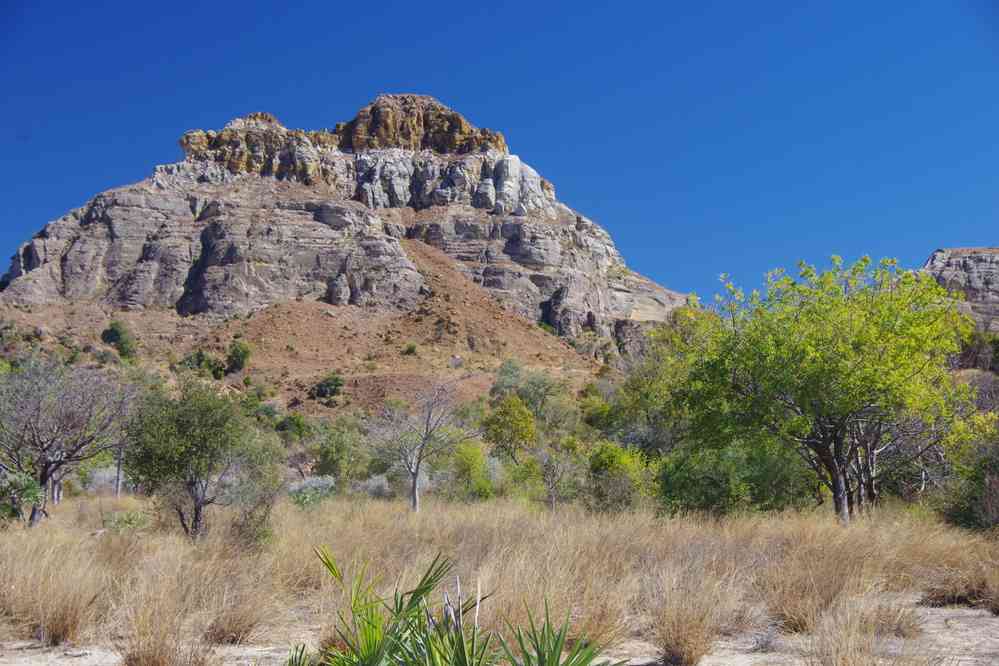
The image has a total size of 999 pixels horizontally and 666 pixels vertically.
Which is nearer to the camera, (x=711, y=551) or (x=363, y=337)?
(x=711, y=551)

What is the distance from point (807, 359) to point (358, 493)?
63.0 feet

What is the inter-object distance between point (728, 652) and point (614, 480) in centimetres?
1157

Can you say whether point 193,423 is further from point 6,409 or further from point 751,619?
point 751,619

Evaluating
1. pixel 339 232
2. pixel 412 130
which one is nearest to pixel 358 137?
pixel 412 130

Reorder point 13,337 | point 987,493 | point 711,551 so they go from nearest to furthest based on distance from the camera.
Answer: point 711,551 < point 987,493 < point 13,337

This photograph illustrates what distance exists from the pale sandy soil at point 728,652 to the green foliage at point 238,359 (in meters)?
65.1

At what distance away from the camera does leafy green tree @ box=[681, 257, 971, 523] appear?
11680 millimetres

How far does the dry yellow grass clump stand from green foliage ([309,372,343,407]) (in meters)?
52.4

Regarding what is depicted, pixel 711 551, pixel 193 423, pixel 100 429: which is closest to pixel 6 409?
pixel 100 429

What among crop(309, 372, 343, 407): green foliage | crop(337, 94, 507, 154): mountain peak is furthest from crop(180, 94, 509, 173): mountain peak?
crop(309, 372, 343, 407): green foliage

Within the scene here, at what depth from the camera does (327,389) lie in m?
62.2

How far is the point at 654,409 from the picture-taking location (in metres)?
25.2

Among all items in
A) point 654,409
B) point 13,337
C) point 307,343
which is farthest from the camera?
point 307,343

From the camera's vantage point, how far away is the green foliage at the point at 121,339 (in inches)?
2650
